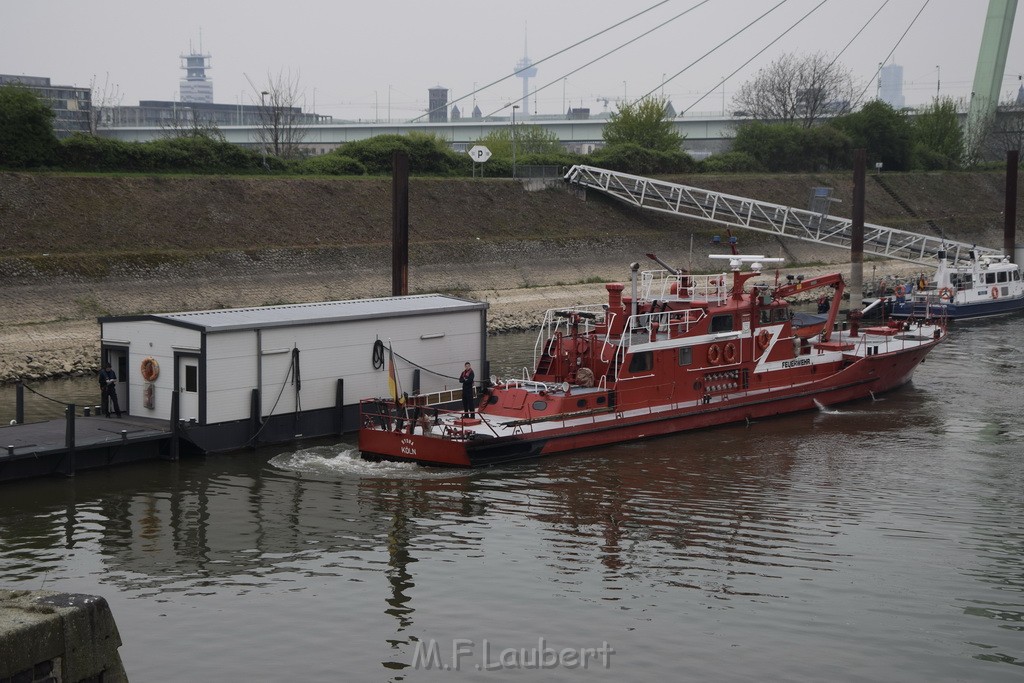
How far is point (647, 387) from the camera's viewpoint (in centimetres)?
2825

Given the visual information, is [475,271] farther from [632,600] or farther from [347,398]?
[632,600]

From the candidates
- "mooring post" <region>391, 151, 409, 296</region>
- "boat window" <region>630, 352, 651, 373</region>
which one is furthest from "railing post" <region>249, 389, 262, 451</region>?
"mooring post" <region>391, 151, 409, 296</region>

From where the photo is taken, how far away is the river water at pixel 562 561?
15.2 meters

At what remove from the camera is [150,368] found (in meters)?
26.0

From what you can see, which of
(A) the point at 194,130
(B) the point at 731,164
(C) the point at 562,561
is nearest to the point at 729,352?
(C) the point at 562,561

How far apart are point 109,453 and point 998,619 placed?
17.3 metres

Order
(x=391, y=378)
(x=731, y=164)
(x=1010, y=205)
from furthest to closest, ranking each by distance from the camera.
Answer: (x=731, y=164) < (x=1010, y=205) < (x=391, y=378)

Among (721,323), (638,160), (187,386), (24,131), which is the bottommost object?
(187,386)

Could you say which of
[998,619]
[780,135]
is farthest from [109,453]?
[780,135]

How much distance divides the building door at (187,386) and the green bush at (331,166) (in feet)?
121

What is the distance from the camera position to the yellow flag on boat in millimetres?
26297

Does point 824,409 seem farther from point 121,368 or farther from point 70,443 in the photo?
point 70,443

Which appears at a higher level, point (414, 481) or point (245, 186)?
point (245, 186)

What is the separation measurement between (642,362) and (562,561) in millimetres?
9778
